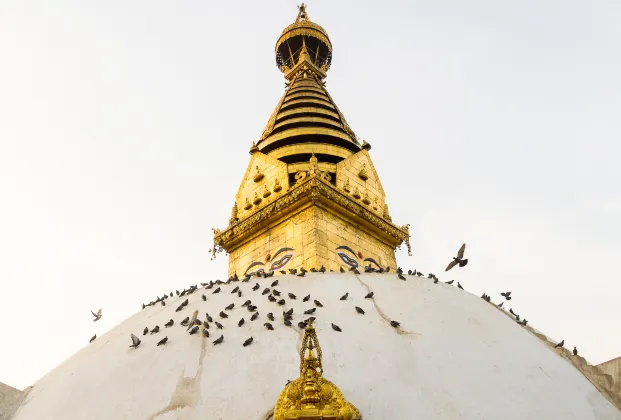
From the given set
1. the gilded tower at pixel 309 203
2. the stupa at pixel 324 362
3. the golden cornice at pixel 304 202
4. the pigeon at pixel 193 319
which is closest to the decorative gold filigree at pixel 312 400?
the stupa at pixel 324 362

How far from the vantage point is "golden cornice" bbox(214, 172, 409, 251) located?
35.4 ft

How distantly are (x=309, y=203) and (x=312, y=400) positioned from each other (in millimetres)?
6880

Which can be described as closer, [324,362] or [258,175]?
[324,362]

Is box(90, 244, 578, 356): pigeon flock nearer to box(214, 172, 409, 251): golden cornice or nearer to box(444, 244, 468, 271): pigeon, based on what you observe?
box(444, 244, 468, 271): pigeon

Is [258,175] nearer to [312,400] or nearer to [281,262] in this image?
[281,262]

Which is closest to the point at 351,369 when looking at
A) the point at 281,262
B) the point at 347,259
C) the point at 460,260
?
the point at 460,260

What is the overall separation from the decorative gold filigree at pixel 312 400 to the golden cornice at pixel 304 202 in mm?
6530

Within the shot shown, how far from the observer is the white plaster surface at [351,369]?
4.61 metres

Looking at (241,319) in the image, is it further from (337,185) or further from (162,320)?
(337,185)

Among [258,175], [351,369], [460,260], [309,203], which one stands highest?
[258,175]

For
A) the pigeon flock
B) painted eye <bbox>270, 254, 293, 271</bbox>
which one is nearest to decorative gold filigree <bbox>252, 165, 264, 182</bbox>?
painted eye <bbox>270, 254, 293, 271</bbox>

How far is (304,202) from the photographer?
10883 millimetres

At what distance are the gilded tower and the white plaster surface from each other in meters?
4.22

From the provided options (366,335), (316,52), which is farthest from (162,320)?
(316,52)
